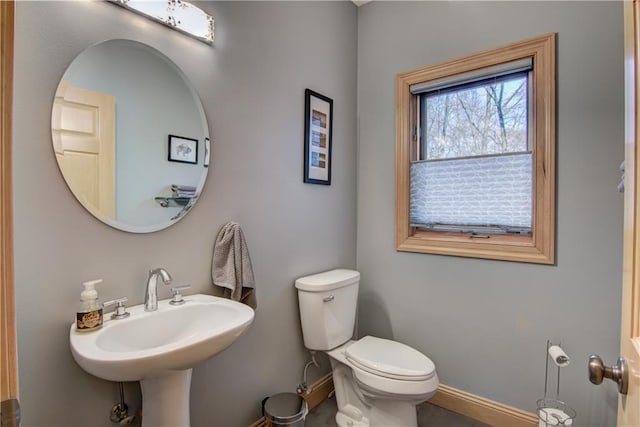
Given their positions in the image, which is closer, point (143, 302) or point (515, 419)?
point (143, 302)

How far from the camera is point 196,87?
1291 millimetres

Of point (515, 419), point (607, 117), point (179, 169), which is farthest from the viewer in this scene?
point (515, 419)

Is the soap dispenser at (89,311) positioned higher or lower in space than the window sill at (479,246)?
lower

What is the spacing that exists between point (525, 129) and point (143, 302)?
2.06 m

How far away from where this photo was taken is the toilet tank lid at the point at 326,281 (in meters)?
1.68

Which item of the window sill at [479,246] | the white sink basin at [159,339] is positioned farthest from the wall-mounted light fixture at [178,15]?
the window sill at [479,246]

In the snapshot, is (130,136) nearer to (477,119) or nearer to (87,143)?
(87,143)

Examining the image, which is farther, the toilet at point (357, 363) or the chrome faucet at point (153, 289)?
the toilet at point (357, 363)

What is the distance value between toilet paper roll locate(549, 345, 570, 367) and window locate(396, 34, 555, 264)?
415 millimetres

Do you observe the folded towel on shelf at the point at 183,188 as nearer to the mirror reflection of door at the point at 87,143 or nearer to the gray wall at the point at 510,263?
the mirror reflection of door at the point at 87,143

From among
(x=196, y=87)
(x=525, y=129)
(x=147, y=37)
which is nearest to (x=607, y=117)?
(x=525, y=129)

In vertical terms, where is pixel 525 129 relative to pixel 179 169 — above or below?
above

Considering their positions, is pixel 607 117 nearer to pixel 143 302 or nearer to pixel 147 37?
pixel 147 37

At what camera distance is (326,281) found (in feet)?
5.68
